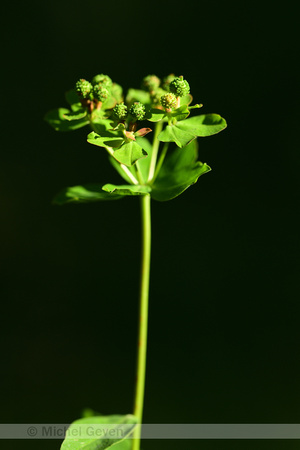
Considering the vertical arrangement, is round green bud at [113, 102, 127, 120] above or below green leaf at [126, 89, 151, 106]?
below

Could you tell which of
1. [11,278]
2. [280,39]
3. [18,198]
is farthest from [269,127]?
[11,278]

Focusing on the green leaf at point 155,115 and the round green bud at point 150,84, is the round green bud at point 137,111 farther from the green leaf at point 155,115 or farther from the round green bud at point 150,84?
the round green bud at point 150,84

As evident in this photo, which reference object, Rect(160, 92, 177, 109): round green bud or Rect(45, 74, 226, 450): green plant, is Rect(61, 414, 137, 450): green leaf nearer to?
Rect(45, 74, 226, 450): green plant

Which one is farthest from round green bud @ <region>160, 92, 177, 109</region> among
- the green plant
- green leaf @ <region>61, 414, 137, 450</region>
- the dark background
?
the dark background

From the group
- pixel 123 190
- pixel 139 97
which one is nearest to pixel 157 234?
pixel 139 97

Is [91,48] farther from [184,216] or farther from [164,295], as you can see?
[164,295]

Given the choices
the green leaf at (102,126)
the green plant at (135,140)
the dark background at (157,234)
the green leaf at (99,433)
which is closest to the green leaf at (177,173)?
the green plant at (135,140)

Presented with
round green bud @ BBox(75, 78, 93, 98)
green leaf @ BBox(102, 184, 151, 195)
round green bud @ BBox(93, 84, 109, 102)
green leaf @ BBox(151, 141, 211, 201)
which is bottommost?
green leaf @ BBox(102, 184, 151, 195)
